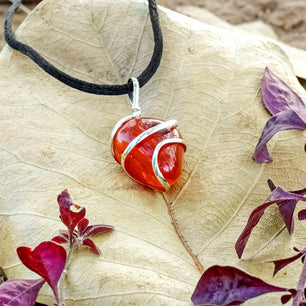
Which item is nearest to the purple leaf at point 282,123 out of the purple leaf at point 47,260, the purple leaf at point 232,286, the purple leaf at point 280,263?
the purple leaf at point 280,263

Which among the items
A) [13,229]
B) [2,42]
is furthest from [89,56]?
[13,229]

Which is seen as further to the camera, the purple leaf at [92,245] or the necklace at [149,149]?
the necklace at [149,149]

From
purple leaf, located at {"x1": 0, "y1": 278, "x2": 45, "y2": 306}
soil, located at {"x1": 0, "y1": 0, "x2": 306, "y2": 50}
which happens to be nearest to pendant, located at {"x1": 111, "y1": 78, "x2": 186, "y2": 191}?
purple leaf, located at {"x1": 0, "y1": 278, "x2": 45, "y2": 306}

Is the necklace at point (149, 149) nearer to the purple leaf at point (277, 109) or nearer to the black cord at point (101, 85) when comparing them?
the black cord at point (101, 85)

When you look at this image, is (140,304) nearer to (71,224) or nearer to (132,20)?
(71,224)

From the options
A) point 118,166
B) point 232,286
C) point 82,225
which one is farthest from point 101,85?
point 232,286

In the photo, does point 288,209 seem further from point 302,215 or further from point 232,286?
point 232,286
